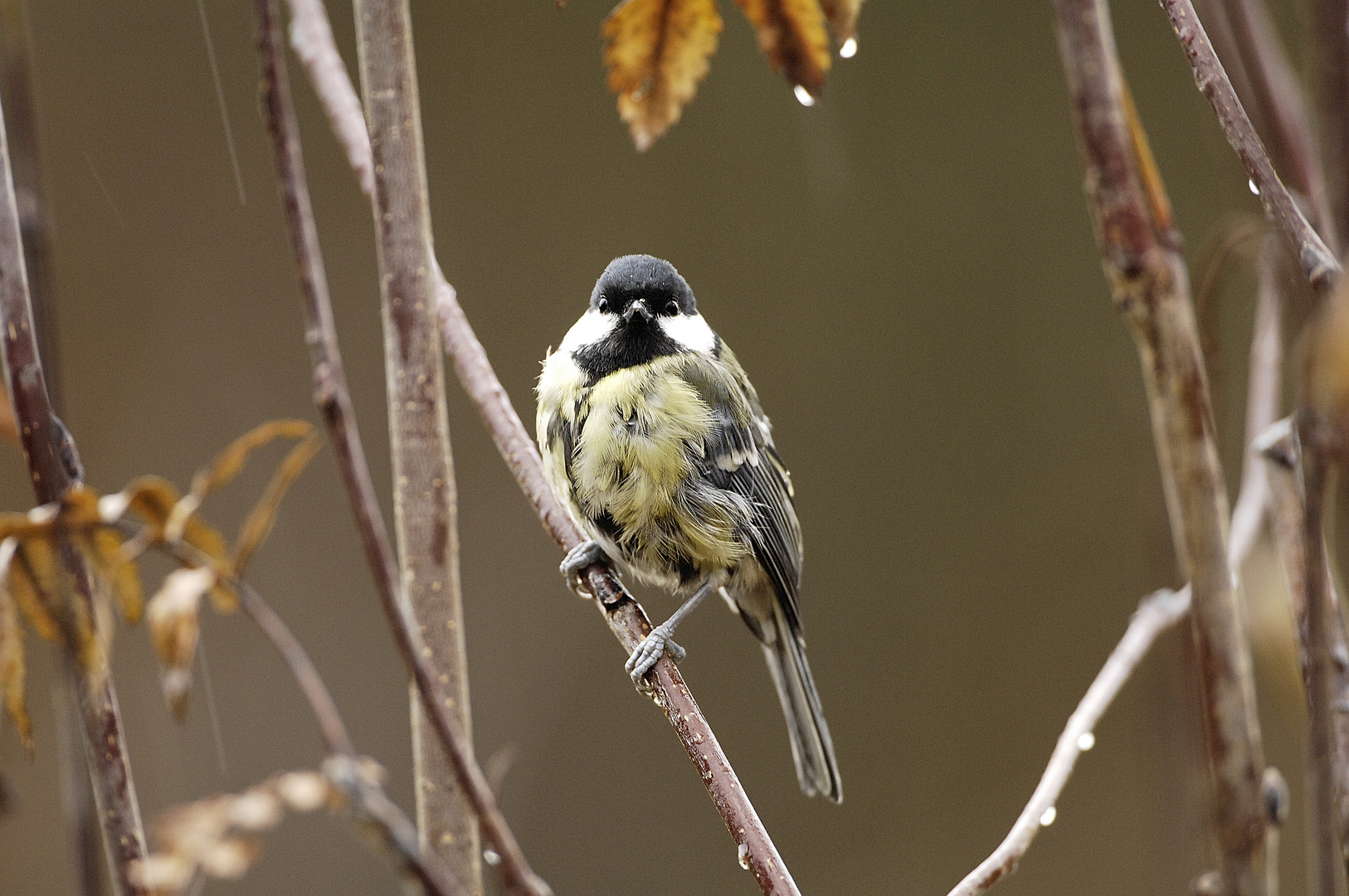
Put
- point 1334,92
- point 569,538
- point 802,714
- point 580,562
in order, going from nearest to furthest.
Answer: point 1334,92 → point 569,538 → point 580,562 → point 802,714

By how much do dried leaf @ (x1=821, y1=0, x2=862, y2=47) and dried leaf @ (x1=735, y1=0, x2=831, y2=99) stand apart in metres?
0.03

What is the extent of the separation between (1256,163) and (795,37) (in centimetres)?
29

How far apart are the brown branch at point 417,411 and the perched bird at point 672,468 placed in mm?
788

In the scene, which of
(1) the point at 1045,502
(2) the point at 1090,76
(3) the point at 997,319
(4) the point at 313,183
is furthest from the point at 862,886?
(2) the point at 1090,76

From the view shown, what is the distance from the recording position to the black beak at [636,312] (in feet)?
5.24

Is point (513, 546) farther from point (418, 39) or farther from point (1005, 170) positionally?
point (1005, 170)

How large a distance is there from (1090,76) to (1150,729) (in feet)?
3.38

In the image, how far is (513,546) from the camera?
9.24 feet

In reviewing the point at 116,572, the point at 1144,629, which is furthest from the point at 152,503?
the point at 1144,629

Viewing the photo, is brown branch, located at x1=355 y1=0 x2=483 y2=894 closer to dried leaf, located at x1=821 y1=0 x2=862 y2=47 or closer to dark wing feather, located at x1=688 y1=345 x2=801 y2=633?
dried leaf, located at x1=821 y1=0 x2=862 y2=47

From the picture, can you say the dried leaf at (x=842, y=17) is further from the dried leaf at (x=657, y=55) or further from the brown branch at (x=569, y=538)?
the brown branch at (x=569, y=538)

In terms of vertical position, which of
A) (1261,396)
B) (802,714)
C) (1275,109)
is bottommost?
(802,714)

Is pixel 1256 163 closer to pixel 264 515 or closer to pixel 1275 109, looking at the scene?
pixel 1275 109

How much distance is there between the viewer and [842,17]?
607 millimetres
